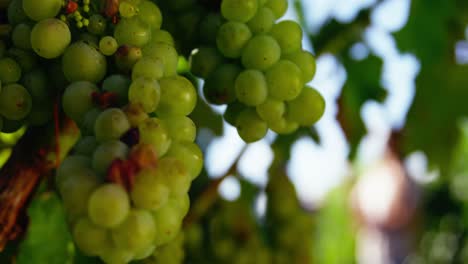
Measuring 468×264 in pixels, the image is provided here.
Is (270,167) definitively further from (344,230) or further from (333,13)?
(344,230)

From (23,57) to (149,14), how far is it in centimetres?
12

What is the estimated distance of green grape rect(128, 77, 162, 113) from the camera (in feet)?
1.53

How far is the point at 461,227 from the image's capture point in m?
2.90

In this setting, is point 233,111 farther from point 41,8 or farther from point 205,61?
point 41,8

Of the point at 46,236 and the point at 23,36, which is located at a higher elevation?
the point at 23,36

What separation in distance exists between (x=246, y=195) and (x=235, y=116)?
0.66 m

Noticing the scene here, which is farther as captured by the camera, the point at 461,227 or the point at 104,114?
the point at 461,227

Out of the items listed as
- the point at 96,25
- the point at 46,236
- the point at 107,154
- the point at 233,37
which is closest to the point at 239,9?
the point at 233,37

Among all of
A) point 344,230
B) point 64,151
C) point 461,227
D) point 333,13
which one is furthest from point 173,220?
point 344,230

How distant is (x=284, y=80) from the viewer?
22.9 inches

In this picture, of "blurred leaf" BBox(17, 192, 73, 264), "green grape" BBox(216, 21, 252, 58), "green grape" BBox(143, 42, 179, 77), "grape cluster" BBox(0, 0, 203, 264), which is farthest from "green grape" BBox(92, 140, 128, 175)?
"blurred leaf" BBox(17, 192, 73, 264)

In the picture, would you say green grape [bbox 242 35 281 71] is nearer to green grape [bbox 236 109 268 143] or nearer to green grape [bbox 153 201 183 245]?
green grape [bbox 236 109 268 143]

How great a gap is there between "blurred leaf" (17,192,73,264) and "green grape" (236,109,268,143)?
320 mm

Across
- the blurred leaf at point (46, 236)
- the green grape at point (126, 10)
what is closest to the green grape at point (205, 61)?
the green grape at point (126, 10)
